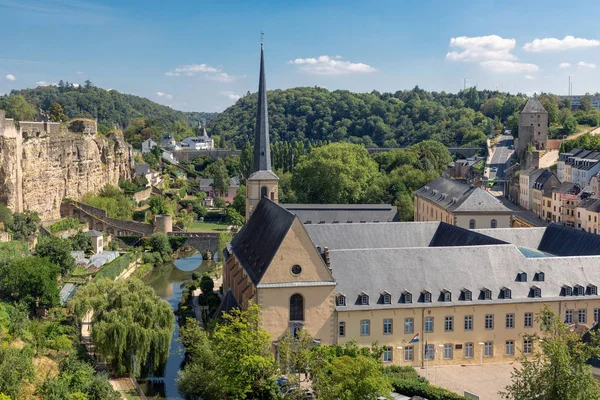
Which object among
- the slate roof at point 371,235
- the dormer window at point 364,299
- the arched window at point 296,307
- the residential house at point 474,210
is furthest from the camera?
the residential house at point 474,210

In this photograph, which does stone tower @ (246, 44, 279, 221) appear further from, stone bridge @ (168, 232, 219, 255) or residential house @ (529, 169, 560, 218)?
A: residential house @ (529, 169, 560, 218)

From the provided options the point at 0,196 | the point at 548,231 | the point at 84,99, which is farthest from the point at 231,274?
the point at 84,99

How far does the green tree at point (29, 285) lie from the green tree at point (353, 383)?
20063mm

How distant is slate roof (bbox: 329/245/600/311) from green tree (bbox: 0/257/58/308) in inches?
666

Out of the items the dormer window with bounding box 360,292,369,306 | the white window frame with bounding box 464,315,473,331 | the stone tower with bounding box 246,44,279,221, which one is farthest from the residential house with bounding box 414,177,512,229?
the dormer window with bounding box 360,292,369,306

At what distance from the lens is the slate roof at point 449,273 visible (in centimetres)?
3238

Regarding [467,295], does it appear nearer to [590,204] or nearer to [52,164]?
[590,204]

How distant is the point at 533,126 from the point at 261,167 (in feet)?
210

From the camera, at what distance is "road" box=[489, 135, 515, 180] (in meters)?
96.8

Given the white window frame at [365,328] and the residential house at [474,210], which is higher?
the residential house at [474,210]

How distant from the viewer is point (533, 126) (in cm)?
9956

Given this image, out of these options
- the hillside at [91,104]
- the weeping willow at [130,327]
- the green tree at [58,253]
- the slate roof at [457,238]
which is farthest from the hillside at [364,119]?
the weeping willow at [130,327]

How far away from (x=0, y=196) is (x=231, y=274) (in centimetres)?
3008

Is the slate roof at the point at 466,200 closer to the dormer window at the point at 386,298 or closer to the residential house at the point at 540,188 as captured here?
the residential house at the point at 540,188
